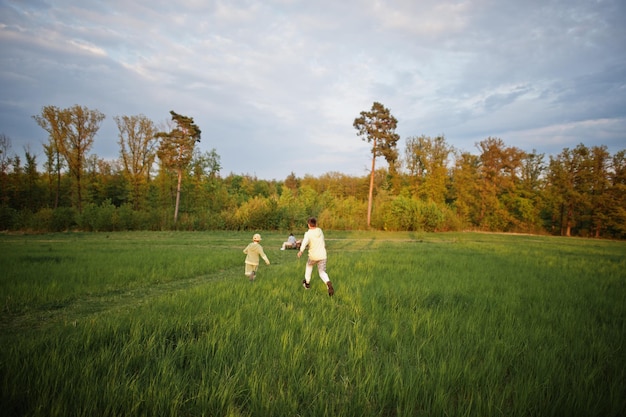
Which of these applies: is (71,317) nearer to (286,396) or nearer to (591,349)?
(286,396)

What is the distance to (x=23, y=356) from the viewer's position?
2785mm

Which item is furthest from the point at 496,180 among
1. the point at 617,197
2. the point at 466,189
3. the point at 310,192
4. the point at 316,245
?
the point at 316,245

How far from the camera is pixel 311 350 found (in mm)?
3436

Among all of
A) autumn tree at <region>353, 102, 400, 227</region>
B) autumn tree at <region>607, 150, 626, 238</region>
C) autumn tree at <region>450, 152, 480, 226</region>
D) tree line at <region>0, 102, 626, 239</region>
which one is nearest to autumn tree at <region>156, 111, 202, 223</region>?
tree line at <region>0, 102, 626, 239</region>

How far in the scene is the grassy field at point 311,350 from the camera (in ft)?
7.61

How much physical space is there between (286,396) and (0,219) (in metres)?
38.0

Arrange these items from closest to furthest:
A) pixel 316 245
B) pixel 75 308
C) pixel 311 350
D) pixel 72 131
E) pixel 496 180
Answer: pixel 311 350 < pixel 75 308 < pixel 316 245 < pixel 72 131 < pixel 496 180

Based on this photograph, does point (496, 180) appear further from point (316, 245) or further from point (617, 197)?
point (316, 245)

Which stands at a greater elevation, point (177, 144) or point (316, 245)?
point (177, 144)

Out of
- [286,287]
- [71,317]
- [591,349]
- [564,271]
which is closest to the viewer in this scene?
[591,349]

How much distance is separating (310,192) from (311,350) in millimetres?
37475

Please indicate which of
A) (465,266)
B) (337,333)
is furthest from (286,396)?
(465,266)

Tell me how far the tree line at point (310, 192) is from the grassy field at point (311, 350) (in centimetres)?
2496

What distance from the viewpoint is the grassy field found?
2.32 meters
